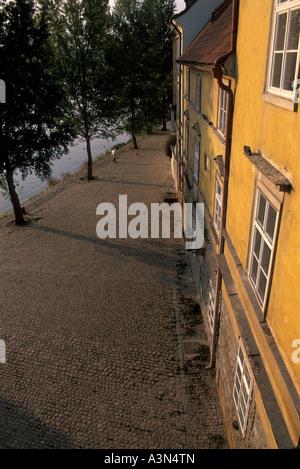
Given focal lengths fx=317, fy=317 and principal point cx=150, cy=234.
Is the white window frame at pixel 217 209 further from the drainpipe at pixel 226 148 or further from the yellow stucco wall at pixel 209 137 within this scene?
the drainpipe at pixel 226 148

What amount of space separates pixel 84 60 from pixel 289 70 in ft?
71.3

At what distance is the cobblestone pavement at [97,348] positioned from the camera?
23.7 feet

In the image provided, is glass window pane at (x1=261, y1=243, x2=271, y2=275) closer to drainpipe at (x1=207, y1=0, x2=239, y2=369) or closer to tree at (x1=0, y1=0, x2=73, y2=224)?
drainpipe at (x1=207, y1=0, x2=239, y2=369)

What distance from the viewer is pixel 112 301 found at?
1139cm

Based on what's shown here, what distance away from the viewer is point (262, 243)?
4.45 m

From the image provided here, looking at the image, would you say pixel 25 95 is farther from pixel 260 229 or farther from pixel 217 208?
pixel 260 229

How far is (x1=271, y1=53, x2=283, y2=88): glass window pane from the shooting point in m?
3.74

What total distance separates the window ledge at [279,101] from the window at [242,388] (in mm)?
3855

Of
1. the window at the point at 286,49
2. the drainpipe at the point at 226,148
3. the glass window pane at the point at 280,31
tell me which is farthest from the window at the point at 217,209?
the glass window pane at the point at 280,31

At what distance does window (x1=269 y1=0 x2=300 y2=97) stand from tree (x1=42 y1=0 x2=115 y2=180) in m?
19.6

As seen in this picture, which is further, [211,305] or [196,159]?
[196,159]

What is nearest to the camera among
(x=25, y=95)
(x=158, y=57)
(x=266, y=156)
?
(x=266, y=156)

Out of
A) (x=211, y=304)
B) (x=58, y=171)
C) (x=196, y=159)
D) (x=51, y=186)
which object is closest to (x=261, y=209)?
(x=211, y=304)

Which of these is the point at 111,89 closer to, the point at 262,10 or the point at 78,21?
the point at 78,21
